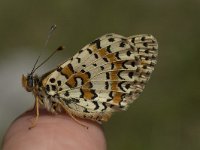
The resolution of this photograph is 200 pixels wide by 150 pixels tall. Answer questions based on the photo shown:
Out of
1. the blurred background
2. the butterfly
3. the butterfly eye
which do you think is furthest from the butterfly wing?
the blurred background

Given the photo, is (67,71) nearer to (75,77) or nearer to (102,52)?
(75,77)

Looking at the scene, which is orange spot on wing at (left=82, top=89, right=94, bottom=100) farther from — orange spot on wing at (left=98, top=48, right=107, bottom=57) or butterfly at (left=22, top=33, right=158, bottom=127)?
orange spot on wing at (left=98, top=48, right=107, bottom=57)

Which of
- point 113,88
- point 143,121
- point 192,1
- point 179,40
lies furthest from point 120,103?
point 192,1

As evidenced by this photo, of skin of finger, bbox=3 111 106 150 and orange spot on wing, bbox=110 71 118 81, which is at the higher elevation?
orange spot on wing, bbox=110 71 118 81

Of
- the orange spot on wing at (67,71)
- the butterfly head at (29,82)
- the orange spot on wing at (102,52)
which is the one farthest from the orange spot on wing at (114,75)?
the butterfly head at (29,82)

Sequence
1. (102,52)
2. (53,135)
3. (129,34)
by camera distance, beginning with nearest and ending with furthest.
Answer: (53,135) → (102,52) → (129,34)

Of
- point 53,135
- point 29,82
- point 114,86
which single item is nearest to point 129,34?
point 114,86
